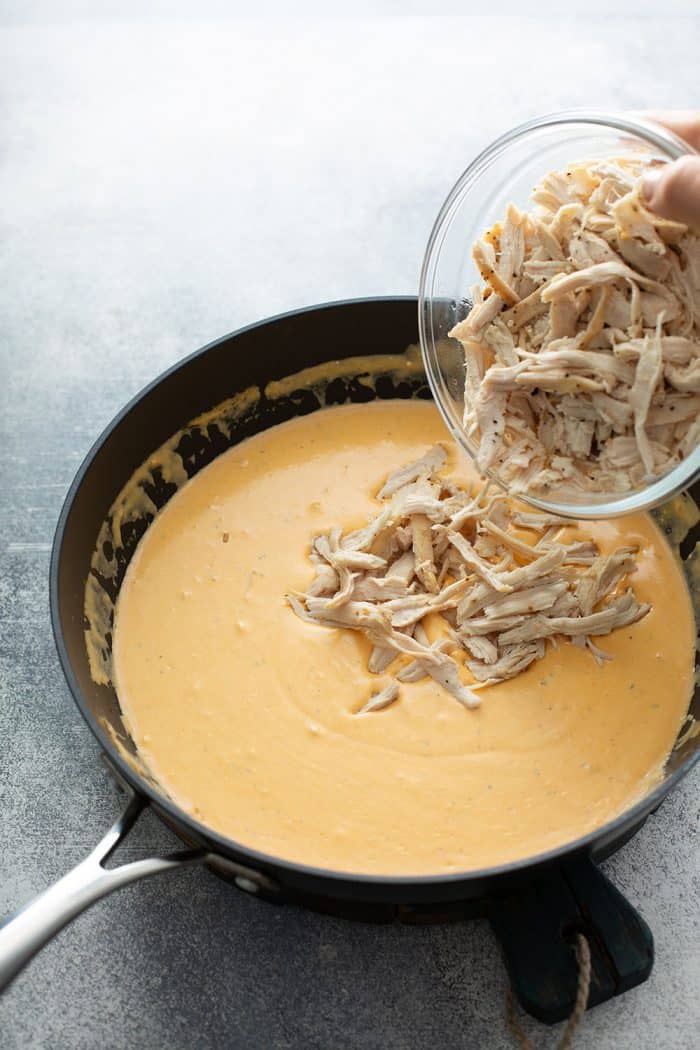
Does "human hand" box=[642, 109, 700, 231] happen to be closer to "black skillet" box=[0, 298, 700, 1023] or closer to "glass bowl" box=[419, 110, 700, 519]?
"glass bowl" box=[419, 110, 700, 519]

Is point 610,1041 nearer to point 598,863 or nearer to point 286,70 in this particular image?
point 598,863

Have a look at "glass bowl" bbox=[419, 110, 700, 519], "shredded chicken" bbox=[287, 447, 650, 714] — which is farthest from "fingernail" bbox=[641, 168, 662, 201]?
"shredded chicken" bbox=[287, 447, 650, 714]

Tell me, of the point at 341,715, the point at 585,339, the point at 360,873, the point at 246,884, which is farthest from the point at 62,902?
the point at 585,339

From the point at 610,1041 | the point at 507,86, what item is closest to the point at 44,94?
the point at 507,86

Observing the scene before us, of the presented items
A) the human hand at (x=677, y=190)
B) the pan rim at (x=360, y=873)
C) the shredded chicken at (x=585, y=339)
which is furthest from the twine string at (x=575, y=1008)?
the human hand at (x=677, y=190)

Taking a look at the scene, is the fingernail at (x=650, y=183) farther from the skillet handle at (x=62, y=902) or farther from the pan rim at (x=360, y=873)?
the skillet handle at (x=62, y=902)

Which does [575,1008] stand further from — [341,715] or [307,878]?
[341,715]
